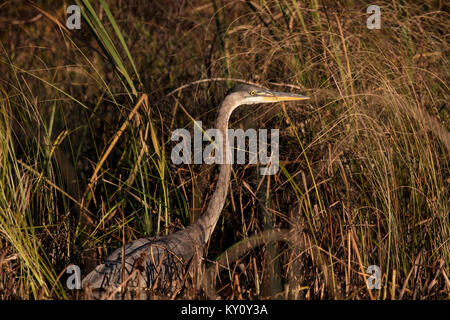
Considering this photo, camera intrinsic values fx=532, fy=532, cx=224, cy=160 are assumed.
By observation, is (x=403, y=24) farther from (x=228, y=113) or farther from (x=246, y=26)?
(x=228, y=113)

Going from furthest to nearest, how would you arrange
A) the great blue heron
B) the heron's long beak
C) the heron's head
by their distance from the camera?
the heron's head, the heron's long beak, the great blue heron

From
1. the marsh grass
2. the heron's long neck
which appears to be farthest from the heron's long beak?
the heron's long neck

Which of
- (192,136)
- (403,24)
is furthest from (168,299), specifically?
(403,24)

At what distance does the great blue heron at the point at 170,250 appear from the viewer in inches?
121

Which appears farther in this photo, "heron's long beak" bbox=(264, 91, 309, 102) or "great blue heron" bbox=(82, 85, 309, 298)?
"heron's long beak" bbox=(264, 91, 309, 102)

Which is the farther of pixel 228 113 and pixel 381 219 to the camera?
pixel 228 113

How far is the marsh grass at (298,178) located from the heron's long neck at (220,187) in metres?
0.15

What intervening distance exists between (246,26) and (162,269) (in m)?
1.90

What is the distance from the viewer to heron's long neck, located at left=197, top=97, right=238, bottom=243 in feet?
11.8

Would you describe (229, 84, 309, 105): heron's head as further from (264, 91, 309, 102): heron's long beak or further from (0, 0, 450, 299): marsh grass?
(0, 0, 450, 299): marsh grass

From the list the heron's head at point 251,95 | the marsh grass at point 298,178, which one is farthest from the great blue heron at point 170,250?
the marsh grass at point 298,178
